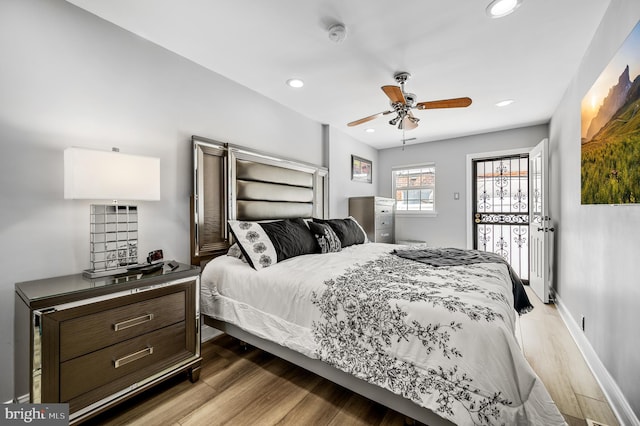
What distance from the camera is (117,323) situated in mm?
1546

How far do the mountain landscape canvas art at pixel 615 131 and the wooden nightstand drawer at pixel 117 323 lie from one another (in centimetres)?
269

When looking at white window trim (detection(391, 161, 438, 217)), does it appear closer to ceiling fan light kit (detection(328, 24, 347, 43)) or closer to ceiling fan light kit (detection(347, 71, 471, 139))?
ceiling fan light kit (detection(347, 71, 471, 139))

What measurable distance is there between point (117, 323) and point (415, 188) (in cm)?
504

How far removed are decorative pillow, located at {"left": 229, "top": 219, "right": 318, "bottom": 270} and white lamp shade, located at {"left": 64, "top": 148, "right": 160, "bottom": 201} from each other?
74cm

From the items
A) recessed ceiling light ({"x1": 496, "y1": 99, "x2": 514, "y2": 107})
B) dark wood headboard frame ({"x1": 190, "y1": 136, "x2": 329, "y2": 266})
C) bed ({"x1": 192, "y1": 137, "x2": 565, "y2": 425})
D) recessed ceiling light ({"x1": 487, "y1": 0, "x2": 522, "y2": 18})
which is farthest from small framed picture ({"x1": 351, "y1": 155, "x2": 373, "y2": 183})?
→ recessed ceiling light ({"x1": 487, "y1": 0, "x2": 522, "y2": 18})

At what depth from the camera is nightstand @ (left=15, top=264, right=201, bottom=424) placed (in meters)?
1.31

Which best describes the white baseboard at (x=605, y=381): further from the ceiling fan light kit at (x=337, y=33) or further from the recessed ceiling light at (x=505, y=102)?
the ceiling fan light kit at (x=337, y=33)

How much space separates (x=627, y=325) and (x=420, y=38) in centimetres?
225

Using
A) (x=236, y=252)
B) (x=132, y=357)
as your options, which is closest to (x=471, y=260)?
(x=236, y=252)

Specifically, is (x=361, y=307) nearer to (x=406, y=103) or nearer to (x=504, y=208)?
(x=406, y=103)

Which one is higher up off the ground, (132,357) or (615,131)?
(615,131)

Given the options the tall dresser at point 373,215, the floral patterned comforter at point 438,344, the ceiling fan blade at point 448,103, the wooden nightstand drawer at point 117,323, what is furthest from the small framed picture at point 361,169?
the wooden nightstand drawer at point 117,323

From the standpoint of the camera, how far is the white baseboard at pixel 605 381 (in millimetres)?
1470

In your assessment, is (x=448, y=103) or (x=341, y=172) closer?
(x=448, y=103)
